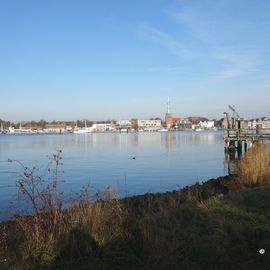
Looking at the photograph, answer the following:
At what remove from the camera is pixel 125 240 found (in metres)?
8.37

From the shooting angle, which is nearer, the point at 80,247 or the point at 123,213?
the point at 80,247

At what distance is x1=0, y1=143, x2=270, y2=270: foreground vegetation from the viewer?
746 cm

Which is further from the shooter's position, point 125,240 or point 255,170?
point 255,170

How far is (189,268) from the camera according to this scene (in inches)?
292

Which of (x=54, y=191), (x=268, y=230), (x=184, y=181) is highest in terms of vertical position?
(x=54, y=191)

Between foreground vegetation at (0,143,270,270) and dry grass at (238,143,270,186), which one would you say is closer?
foreground vegetation at (0,143,270,270)

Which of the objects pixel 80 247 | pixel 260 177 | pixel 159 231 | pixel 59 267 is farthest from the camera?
pixel 260 177

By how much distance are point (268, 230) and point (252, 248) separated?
861 mm

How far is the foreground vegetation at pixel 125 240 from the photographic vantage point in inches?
294

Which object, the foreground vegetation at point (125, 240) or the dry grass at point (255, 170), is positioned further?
the dry grass at point (255, 170)

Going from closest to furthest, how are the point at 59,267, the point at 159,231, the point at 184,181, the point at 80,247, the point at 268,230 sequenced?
the point at 59,267, the point at 80,247, the point at 159,231, the point at 268,230, the point at 184,181

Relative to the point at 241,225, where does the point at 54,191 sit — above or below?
above

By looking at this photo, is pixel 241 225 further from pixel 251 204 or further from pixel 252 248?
pixel 251 204

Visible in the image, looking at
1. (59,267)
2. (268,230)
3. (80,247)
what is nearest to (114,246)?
(80,247)
